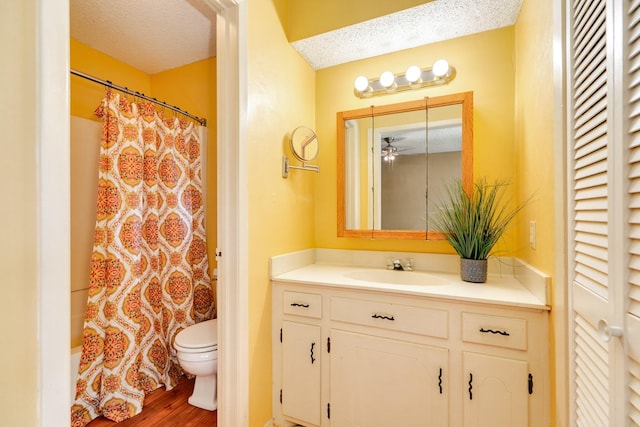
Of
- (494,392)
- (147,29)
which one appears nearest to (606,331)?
(494,392)

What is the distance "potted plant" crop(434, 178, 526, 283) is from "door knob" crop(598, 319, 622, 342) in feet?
2.59

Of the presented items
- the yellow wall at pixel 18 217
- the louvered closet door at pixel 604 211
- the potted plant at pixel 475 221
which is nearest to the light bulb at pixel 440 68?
the potted plant at pixel 475 221

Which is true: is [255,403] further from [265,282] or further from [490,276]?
[490,276]

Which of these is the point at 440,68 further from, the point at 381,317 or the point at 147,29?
the point at 147,29

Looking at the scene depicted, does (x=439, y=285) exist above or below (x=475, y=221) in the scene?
below

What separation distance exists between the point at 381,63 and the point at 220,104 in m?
1.19

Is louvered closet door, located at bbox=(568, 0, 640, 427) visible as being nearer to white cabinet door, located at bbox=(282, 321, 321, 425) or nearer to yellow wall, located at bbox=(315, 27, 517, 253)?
yellow wall, located at bbox=(315, 27, 517, 253)

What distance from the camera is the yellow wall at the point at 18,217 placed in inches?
25.7

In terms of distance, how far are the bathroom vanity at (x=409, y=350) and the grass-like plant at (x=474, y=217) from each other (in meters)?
0.20

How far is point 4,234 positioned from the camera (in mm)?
651

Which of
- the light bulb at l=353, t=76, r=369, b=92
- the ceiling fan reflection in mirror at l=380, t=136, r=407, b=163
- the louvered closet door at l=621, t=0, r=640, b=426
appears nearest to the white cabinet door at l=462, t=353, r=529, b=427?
the louvered closet door at l=621, t=0, r=640, b=426

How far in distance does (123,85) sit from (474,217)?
2.91 metres

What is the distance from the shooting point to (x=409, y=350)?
4.29 feet

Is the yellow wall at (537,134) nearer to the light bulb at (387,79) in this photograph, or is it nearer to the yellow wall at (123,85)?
the light bulb at (387,79)
